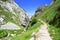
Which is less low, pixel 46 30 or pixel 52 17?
pixel 52 17

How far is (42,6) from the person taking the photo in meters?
124

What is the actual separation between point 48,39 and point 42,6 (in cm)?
8450

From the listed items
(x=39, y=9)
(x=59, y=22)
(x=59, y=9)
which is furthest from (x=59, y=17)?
(x=39, y=9)

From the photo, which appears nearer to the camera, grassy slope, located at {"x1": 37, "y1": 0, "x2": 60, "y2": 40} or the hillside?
the hillside

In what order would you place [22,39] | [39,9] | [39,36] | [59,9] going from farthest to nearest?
[39,9]
[59,9]
[22,39]
[39,36]

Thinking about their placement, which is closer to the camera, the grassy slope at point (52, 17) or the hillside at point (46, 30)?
the hillside at point (46, 30)

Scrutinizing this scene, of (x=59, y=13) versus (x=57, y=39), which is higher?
(x=59, y=13)

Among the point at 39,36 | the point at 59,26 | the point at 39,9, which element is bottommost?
the point at 39,36

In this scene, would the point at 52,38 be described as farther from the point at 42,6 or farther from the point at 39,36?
the point at 42,6

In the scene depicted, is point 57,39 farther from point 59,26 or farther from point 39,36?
point 59,26

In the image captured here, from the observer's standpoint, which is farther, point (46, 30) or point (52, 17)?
point (52, 17)

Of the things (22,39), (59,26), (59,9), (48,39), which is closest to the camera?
(48,39)

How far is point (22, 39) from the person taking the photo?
47062 mm

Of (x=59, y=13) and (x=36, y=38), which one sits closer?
(x=36, y=38)
